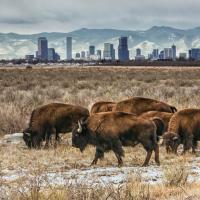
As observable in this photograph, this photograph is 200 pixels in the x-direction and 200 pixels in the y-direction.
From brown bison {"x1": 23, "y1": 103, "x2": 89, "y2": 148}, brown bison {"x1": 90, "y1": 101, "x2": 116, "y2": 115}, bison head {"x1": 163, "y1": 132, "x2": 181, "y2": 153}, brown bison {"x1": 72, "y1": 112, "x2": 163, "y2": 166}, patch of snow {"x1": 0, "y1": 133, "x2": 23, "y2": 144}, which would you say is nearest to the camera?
brown bison {"x1": 72, "y1": 112, "x2": 163, "y2": 166}

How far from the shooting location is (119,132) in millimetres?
10758

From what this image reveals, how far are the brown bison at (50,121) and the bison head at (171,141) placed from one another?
8.38ft

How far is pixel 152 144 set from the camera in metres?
11.0

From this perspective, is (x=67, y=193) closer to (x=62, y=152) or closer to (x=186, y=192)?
(x=186, y=192)

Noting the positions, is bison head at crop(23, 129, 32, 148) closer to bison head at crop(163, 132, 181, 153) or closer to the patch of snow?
the patch of snow

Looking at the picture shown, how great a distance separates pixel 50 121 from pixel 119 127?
388 cm

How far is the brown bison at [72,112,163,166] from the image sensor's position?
1074 cm

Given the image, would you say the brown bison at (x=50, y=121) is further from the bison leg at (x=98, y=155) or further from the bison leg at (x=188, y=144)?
the bison leg at (x=98, y=155)

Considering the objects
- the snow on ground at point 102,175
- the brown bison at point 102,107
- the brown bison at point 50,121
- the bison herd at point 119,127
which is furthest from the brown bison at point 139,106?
the snow on ground at point 102,175

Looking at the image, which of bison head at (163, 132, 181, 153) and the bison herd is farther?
bison head at (163, 132, 181, 153)

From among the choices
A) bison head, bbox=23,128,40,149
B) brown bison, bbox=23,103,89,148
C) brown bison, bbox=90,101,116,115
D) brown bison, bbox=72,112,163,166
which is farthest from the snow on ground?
brown bison, bbox=90,101,116,115

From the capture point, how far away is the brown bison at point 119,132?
10736 mm

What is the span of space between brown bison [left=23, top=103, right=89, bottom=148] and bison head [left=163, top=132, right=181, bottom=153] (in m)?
2.55

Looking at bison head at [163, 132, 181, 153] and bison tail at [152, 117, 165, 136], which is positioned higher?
bison tail at [152, 117, 165, 136]
